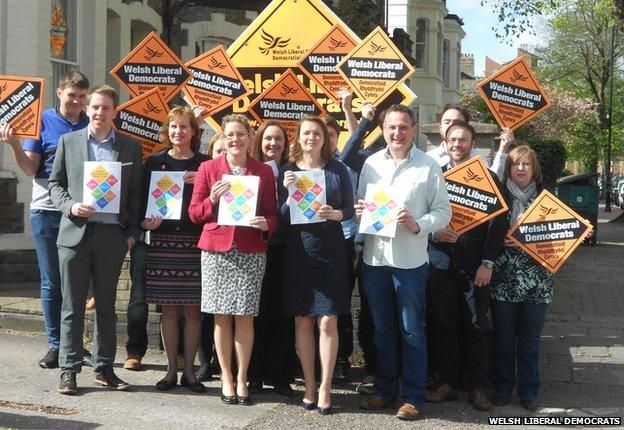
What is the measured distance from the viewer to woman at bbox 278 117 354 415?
273 inches

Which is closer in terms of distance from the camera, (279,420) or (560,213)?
(279,420)

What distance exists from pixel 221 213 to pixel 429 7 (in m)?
37.4

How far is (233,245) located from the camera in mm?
6934

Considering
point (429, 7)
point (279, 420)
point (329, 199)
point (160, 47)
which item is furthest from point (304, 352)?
point (429, 7)

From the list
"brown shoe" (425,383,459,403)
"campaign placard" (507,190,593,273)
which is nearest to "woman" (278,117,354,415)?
"brown shoe" (425,383,459,403)

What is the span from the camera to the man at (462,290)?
7.15 m

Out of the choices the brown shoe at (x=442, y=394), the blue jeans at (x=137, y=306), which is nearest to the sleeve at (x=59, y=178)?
the blue jeans at (x=137, y=306)

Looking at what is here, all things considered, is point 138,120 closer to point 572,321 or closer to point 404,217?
point 404,217

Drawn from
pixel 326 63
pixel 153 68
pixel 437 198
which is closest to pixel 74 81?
pixel 153 68

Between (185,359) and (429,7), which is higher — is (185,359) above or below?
below

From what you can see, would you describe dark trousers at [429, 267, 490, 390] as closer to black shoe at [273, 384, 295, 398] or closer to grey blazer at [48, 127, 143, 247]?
black shoe at [273, 384, 295, 398]

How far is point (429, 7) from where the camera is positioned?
140 ft

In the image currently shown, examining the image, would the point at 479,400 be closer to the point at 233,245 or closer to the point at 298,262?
the point at 298,262

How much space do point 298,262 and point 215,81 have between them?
250 centimetres
